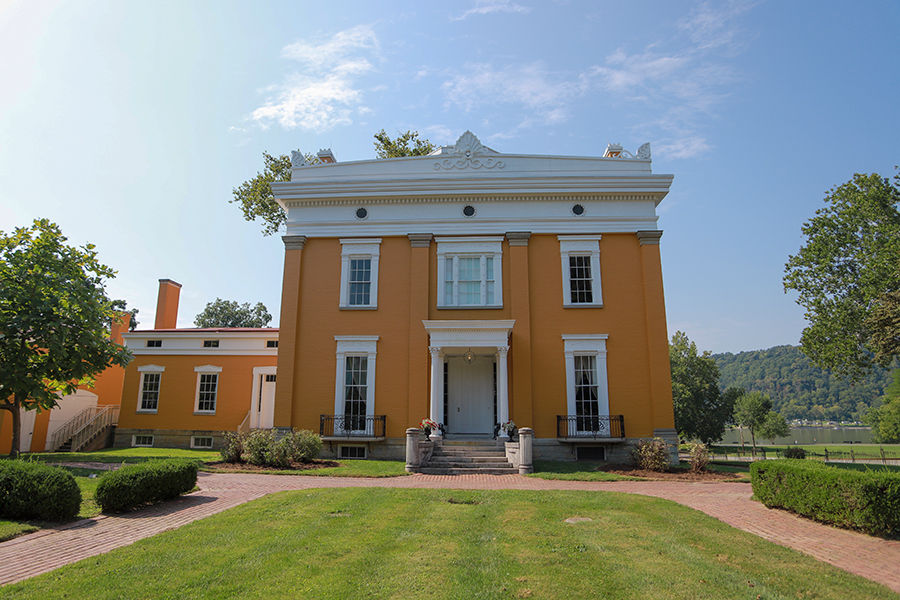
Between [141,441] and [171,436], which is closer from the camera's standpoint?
[171,436]

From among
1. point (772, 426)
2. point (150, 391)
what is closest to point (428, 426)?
point (150, 391)

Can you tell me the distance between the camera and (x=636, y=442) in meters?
16.8

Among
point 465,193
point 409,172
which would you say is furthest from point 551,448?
point 409,172

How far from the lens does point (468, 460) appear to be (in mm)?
14945

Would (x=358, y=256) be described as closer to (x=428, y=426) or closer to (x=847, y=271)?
(x=428, y=426)

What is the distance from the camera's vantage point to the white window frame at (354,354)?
58.1 feet

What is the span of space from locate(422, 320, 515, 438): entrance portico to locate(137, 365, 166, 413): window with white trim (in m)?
12.7

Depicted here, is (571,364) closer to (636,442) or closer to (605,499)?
(636,442)

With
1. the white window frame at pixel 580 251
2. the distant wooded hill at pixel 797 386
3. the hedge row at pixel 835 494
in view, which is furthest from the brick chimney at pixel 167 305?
the distant wooded hill at pixel 797 386

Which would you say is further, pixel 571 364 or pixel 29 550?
pixel 571 364

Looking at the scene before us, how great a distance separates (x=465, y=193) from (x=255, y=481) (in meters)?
11.1

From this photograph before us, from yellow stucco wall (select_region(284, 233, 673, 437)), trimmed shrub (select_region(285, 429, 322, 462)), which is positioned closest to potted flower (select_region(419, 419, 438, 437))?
yellow stucco wall (select_region(284, 233, 673, 437))

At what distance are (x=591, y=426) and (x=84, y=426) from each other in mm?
19912

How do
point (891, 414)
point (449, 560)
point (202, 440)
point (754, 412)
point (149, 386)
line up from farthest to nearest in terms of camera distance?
point (891, 414) → point (754, 412) → point (149, 386) → point (202, 440) → point (449, 560)
